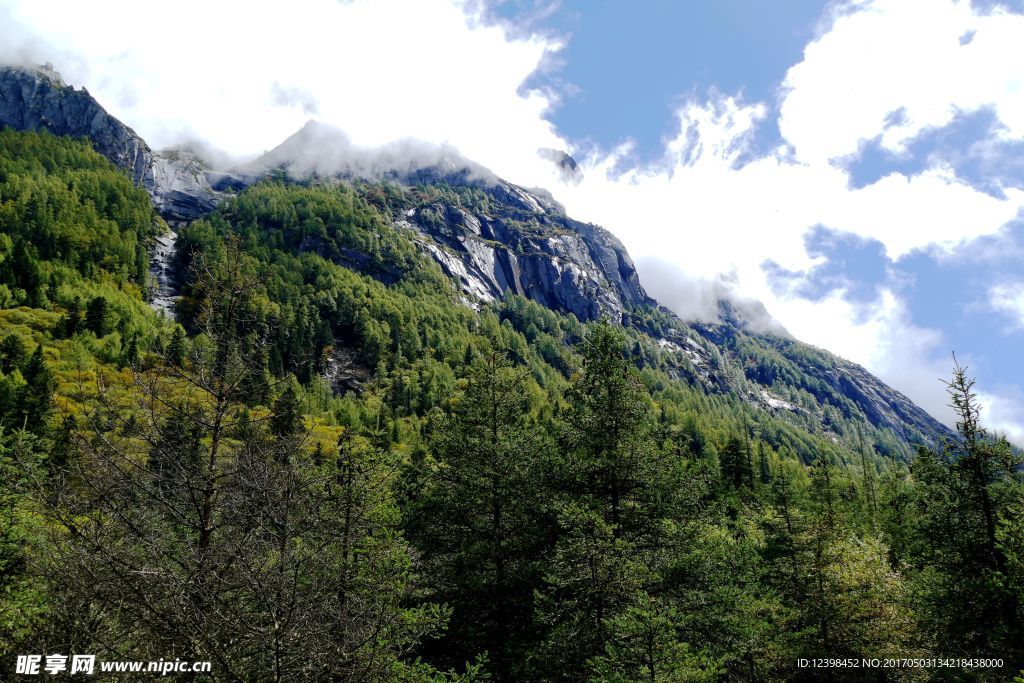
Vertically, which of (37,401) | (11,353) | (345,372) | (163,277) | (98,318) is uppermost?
(163,277)

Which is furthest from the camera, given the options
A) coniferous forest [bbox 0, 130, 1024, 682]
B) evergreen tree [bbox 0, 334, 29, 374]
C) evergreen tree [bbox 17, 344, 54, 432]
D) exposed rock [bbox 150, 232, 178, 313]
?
exposed rock [bbox 150, 232, 178, 313]

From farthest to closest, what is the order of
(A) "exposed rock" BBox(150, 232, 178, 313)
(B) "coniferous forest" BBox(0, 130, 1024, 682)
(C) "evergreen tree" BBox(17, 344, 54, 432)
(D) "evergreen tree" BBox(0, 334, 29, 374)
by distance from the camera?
1. (A) "exposed rock" BBox(150, 232, 178, 313)
2. (D) "evergreen tree" BBox(0, 334, 29, 374)
3. (C) "evergreen tree" BBox(17, 344, 54, 432)
4. (B) "coniferous forest" BBox(0, 130, 1024, 682)

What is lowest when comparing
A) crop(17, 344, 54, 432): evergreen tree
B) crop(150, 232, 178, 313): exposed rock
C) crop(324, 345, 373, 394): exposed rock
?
crop(17, 344, 54, 432): evergreen tree

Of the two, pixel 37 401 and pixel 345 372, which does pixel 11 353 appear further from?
pixel 345 372

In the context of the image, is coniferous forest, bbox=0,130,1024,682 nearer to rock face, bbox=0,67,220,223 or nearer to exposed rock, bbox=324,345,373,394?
exposed rock, bbox=324,345,373,394

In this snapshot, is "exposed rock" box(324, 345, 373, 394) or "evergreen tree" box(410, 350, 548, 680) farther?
"exposed rock" box(324, 345, 373, 394)

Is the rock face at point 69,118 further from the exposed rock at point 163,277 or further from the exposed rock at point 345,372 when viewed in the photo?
the exposed rock at point 345,372

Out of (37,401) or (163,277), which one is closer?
(37,401)

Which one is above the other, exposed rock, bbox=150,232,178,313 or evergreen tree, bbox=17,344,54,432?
exposed rock, bbox=150,232,178,313

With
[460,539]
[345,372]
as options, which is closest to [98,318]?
[345,372]

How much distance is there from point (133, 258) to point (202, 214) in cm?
7533

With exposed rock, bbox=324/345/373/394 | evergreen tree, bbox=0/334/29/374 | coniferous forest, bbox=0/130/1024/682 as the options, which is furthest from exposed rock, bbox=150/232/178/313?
coniferous forest, bbox=0/130/1024/682

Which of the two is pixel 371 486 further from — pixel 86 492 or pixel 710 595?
pixel 710 595

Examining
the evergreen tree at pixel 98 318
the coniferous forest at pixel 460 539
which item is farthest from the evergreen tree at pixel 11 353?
the evergreen tree at pixel 98 318
